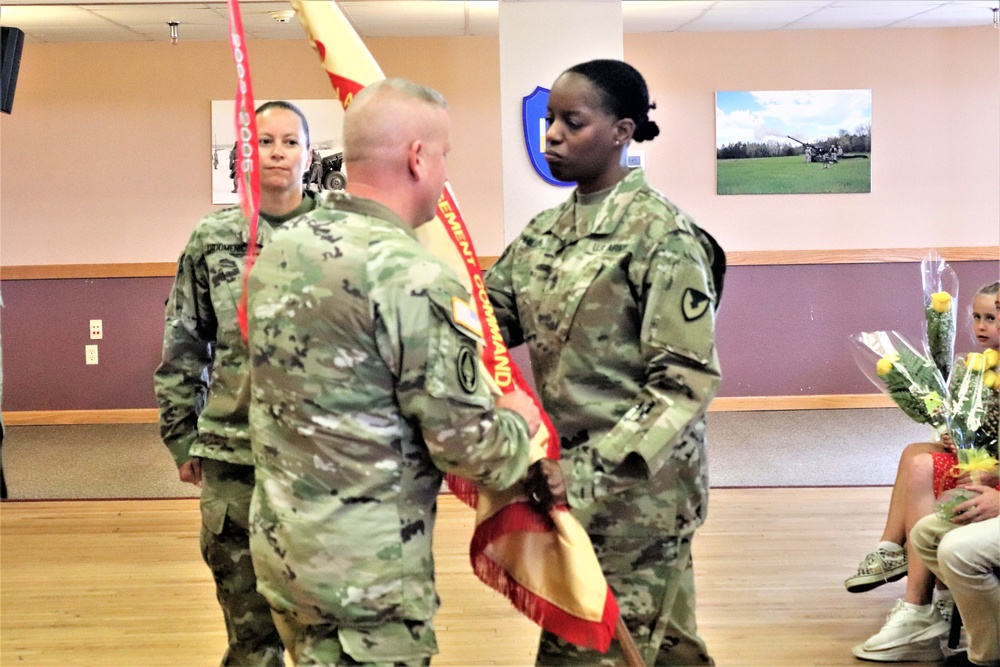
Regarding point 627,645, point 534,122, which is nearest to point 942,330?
point 627,645

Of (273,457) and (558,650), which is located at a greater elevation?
(273,457)

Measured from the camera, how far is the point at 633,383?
2.17 meters

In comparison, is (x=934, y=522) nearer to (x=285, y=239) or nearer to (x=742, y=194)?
(x=285, y=239)

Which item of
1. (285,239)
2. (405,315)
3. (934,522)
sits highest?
(285,239)

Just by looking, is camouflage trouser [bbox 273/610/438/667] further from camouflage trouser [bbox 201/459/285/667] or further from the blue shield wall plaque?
the blue shield wall plaque

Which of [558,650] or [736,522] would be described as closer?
[558,650]

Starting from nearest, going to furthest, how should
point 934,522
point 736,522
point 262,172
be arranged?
point 262,172 < point 934,522 < point 736,522

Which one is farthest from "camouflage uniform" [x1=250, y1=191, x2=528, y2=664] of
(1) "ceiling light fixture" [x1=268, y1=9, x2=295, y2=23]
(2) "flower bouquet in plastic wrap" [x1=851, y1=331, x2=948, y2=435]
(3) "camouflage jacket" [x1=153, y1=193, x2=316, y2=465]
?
(1) "ceiling light fixture" [x1=268, y1=9, x2=295, y2=23]

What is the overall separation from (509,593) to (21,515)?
417 cm

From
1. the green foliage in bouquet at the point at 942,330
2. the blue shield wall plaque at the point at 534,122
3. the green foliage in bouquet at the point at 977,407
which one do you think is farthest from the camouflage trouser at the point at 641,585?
the blue shield wall plaque at the point at 534,122

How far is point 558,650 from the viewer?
2.18 metres

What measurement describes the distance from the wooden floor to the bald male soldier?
5.77ft

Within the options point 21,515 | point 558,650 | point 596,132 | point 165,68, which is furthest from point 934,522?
point 165,68

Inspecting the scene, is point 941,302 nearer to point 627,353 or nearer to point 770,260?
point 627,353
